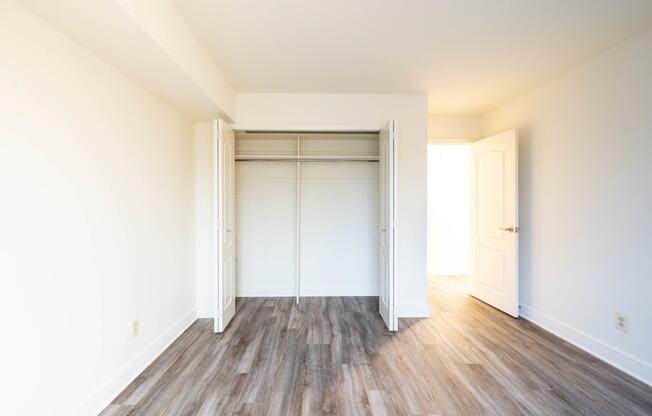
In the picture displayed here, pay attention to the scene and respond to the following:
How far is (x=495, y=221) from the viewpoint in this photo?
3592 mm

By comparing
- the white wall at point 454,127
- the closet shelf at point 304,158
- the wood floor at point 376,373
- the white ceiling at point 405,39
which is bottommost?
the wood floor at point 376,373

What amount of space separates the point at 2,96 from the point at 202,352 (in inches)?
86.5

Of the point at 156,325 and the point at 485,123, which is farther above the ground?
the point at 485,123

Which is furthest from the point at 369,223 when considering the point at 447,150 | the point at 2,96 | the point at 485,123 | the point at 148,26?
the point at 2,96

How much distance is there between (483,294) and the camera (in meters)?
3.84

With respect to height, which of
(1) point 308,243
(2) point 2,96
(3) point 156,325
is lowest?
(3) point 156,325

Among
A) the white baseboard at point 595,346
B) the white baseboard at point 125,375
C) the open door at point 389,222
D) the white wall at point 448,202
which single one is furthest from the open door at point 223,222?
the white wall at point 448,202

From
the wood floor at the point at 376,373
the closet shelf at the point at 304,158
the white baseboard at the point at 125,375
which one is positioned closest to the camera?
the white baseboard at the point at 125,375

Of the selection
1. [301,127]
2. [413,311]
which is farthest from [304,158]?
[413,311]

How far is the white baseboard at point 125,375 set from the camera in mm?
1769

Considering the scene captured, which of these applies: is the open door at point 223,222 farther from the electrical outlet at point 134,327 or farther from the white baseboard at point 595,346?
the white baseboard at point 595,346

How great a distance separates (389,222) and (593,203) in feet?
5.77

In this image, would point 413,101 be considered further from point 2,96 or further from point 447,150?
point 2,96

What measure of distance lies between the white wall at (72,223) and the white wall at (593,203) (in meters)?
3.81
